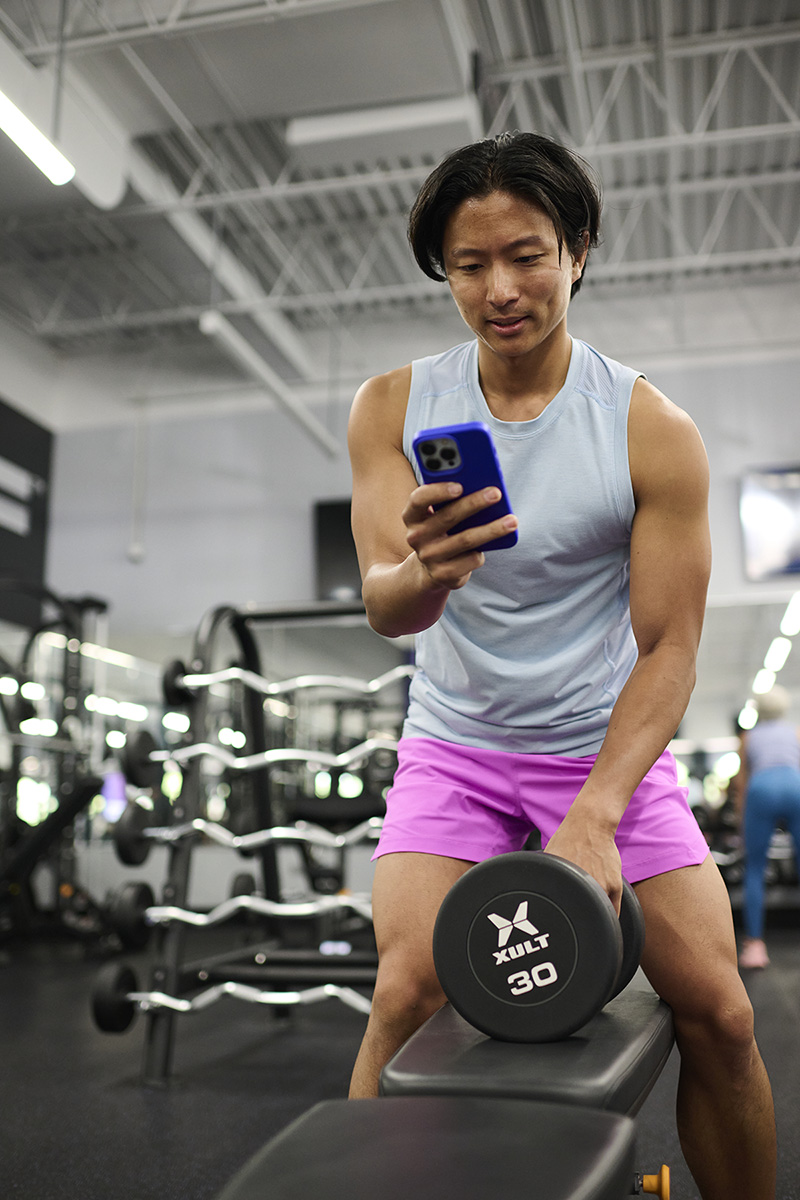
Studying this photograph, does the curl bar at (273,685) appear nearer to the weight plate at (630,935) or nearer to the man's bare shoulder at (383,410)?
the man's bare shoulder at (383,410)

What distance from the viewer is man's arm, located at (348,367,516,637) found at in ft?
2.87

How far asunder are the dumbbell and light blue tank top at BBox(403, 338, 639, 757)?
0.29m

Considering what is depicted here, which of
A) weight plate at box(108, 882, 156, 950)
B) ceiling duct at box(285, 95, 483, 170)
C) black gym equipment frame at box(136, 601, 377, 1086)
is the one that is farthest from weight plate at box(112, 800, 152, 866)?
ceiling duct at box(285, 95, 483, 170)

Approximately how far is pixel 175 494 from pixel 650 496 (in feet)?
22.8

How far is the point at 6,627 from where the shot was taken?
7148 mm

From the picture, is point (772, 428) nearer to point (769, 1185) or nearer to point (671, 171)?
point (671, 171)

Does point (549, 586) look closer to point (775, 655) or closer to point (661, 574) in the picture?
point (661, 574)

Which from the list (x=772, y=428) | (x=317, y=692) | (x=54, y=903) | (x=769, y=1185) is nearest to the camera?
(x=769, y=1185)

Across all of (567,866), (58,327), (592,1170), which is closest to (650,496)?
(567,866)

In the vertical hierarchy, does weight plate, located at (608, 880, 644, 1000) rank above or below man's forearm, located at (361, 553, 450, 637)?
below

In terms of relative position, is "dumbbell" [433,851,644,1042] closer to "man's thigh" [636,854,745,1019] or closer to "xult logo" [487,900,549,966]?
"xult logo" [487,900,549,966]

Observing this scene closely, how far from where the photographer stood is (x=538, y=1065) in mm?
774

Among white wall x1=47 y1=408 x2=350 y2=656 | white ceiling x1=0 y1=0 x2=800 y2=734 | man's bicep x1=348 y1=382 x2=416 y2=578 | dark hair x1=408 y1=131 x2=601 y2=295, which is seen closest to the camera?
dark hair x1=408 y1=131 x2=601 y2=295

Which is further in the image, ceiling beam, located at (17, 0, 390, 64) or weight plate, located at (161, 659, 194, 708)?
ceiling beam, located at (17, 0, 390, 64)
